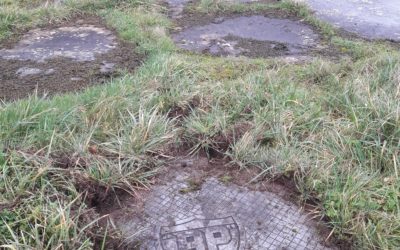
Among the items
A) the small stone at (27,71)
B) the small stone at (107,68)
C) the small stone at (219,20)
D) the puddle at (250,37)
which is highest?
the small stone at (27,71)

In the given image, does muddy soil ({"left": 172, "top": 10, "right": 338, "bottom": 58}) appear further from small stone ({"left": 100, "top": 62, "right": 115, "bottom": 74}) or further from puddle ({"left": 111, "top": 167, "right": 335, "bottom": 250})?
puddle ({"left": 111, "top": 167, "right": 335, "bottom": 250})

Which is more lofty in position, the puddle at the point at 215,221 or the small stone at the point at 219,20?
the small stone at the point at 219,20

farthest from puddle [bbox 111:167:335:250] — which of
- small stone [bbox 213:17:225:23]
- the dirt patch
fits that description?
small stone [bbox 213:17:225:23]

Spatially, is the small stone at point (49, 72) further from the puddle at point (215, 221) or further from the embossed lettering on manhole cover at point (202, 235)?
the embossed lettering on manhole cover at point (202, 235)

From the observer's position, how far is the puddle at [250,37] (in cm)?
482

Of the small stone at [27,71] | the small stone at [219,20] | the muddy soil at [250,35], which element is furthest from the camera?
the small stone at [219,20]

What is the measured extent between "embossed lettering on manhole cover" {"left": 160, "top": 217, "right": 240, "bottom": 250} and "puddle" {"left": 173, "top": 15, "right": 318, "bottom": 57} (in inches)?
91.3

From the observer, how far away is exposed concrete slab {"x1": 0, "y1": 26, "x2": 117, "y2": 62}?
14.9 ft

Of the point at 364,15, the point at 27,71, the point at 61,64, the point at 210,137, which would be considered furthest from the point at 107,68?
the point at 364,15

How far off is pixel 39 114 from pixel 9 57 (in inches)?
59.8

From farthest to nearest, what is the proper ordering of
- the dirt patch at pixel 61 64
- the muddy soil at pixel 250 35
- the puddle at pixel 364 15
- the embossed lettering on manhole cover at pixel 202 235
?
the puddle at pixel 364 15 < the muddy soil at pixel 250 35 < the dirt patch at pixel 61 64 < the embossed lettering on manhole cover at pixel 202 235

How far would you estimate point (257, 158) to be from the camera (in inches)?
123

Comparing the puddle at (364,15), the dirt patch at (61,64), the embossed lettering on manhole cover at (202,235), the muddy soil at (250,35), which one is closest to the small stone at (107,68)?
the dirt patch at (61,64)

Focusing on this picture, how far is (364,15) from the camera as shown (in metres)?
5.58
